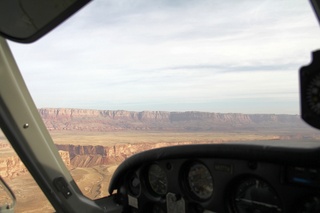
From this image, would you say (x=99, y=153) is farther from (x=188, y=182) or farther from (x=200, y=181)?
(x=200, y=181)

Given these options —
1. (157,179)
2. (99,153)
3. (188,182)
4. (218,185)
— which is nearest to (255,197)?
(218,185)

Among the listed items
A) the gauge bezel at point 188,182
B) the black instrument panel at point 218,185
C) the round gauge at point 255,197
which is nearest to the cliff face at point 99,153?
the black instrument panel at point 218,185

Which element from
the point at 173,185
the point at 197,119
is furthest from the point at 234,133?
the point at 173,185

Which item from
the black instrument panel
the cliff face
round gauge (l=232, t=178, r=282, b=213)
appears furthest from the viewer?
the cliff face

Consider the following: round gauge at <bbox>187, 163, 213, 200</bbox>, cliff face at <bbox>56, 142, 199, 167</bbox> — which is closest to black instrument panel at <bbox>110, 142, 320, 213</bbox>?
round gauge at <bbox>187, 163, 213, 200</bbox>

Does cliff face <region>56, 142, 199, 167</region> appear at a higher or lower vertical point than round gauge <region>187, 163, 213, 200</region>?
lower

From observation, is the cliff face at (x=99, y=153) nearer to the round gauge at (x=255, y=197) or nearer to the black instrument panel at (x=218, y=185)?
the black instrument panel at (x=218, y=185)

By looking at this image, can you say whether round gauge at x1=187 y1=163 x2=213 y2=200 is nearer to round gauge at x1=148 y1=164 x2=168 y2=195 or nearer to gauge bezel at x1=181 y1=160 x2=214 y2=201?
gauge bezel at x1=181 y1=160 x2=214 y2=201
